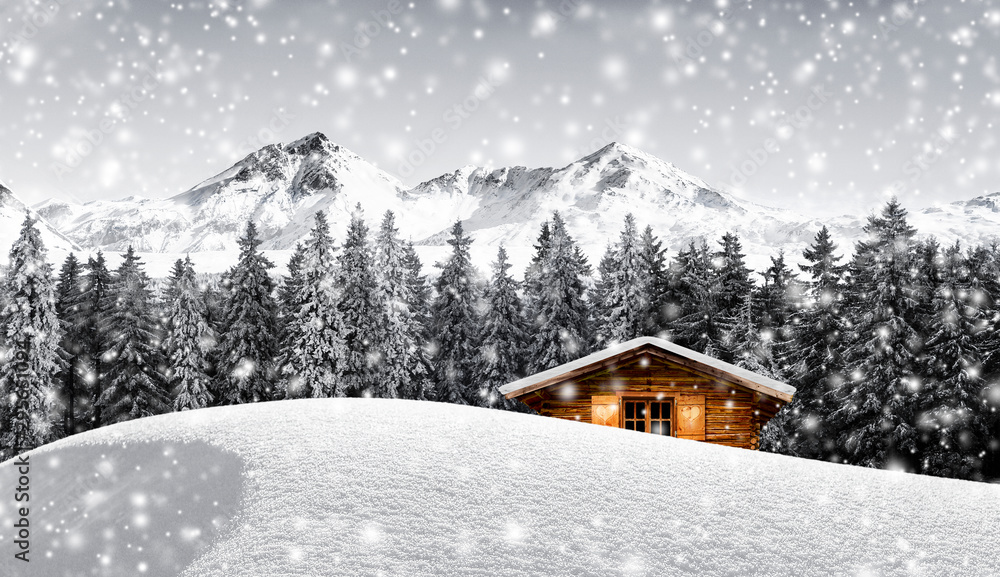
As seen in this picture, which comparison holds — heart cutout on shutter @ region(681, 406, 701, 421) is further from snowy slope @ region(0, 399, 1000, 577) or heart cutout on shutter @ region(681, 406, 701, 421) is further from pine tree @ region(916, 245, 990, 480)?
pine tree @ region(916, 245, 990, 480)

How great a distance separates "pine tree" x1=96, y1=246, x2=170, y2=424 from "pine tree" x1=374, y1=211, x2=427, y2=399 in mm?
12224

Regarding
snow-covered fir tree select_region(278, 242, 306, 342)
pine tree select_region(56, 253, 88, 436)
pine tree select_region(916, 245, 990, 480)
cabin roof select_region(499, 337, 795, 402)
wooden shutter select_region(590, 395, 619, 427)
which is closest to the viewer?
cabin roof select_region(499, 337, 795, 402)

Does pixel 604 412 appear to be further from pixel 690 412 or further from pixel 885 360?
pixel 885 360

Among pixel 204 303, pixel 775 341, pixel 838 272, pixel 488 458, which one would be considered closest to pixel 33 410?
pixel 204 303

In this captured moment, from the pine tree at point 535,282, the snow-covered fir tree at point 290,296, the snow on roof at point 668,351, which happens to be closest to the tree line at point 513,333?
the snow-covered fir tree at point 290,296

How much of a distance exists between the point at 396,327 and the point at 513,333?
26.0 feet

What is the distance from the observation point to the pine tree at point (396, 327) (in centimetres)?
3772

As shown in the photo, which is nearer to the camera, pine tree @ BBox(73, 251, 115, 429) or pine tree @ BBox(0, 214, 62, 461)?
pine tree @ BBox(0, 214, 62, 461)

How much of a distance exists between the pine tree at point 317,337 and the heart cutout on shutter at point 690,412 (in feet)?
70.5

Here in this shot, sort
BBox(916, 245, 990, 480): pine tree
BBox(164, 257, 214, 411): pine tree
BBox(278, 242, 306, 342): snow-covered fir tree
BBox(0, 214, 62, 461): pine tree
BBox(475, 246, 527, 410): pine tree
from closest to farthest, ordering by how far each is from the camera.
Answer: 1. BBox(916, 245, 990, 480): pine tree
2. BBox(0, 214, 62, 461): pine tree
3. BBox(164, 257, 214, 411): pine tree
4. BBox(278, 242, 306, 342): snow-covered fir tree
5. BBox(475, 246, 527, 410): pine tree

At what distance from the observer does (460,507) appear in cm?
719

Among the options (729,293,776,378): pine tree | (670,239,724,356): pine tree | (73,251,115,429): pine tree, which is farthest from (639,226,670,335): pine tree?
(73,251,115,429): pine tree

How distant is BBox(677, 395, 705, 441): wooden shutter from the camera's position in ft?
56.6

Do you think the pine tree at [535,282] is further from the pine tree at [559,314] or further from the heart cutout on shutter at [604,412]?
Result: the heart cutout on shutter at [604,412]
